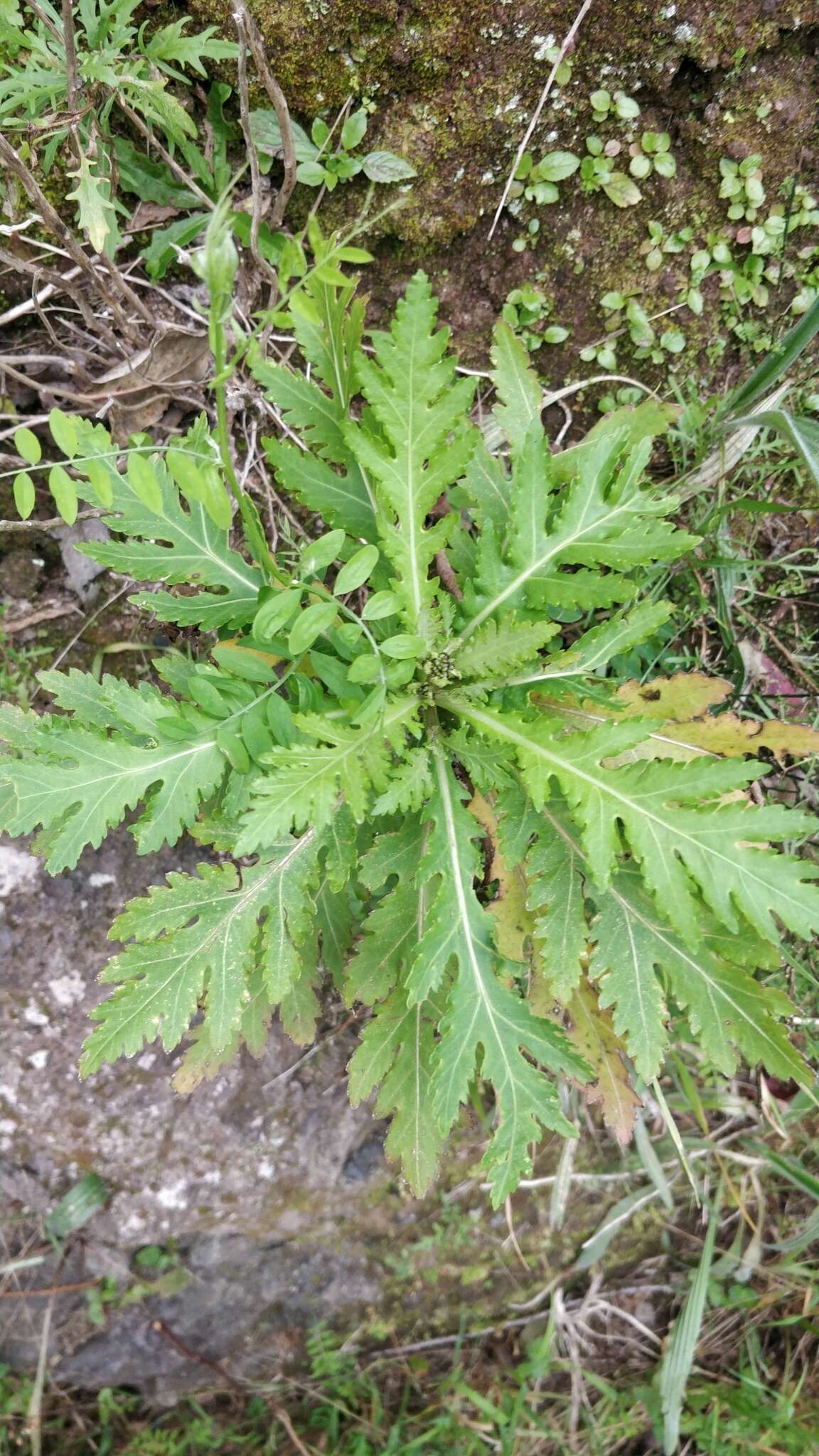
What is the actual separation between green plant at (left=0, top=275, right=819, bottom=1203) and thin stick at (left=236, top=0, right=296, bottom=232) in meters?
0.47

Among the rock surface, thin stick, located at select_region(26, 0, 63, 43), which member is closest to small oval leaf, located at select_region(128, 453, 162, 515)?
thin stick, located at select_region(26, 0, 63, 43)

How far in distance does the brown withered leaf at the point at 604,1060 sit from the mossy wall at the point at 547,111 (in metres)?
1.87

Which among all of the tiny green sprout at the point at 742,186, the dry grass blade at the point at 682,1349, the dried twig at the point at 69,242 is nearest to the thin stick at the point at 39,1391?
the dry grass blade at the point at 682,1349

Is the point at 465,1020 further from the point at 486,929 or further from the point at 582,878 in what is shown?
the point at 582,878

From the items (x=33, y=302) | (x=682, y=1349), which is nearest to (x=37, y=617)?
(x=33, y=302)

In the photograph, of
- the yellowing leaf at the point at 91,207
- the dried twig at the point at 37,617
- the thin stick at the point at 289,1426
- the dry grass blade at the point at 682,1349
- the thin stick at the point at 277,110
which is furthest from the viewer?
the thin stick at the point at 289,1426

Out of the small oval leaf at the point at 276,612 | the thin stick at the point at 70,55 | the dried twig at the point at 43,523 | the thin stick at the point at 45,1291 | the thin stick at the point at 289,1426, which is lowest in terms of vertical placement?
the thin stick at the point at 289,1426

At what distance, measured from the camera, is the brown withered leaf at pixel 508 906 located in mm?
2236

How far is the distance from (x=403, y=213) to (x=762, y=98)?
1006mm

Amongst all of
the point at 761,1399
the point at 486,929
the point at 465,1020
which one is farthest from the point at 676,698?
the point at 761,1399

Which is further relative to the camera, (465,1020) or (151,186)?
(151,186)

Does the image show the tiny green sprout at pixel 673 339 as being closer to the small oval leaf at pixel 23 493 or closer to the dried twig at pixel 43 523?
the dried twig at pixel 43 523

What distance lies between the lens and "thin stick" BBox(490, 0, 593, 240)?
2.23 meters

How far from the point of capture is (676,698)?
216cm
